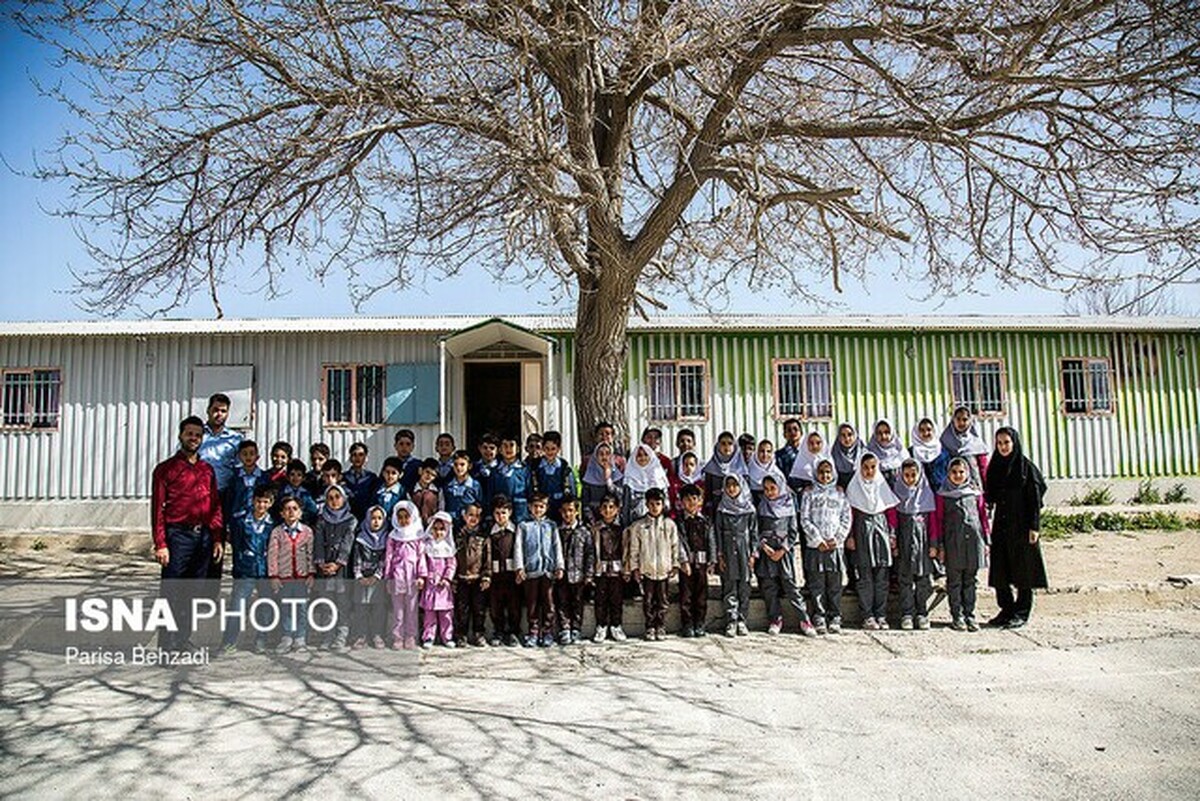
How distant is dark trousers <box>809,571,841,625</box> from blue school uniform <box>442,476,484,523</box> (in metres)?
2.93

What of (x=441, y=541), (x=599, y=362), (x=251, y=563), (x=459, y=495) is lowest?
(x=251, y=563)

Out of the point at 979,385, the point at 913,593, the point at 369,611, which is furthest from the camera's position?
the point at 979,385

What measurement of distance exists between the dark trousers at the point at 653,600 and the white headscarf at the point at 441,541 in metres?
1.60

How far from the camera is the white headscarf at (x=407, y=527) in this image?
22.5 feet

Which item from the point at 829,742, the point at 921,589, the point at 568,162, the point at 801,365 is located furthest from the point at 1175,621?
the point at 801,365

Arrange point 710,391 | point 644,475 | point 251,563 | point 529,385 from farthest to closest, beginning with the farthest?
point 529,385, point 710,391, point 644,475, point 251,563

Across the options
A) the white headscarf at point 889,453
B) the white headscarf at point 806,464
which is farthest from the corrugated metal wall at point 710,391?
the white headscarf at point 889,453

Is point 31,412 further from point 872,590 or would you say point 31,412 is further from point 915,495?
point 915,495

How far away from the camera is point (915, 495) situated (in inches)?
291

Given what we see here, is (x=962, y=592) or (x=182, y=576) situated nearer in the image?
(x=182, y=576)

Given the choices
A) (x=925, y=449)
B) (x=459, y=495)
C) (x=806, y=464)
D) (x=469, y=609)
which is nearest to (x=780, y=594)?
(x=806, y=464)

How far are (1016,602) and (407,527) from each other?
5.19 m

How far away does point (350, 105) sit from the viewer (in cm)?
678

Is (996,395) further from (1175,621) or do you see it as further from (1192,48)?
(1192,48)
